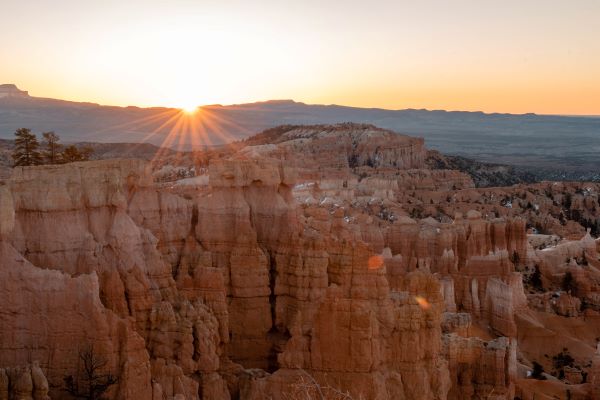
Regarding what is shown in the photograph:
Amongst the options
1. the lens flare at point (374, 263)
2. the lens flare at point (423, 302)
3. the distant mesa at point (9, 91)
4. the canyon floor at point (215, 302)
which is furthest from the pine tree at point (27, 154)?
the distant mesa at point (9, 91)

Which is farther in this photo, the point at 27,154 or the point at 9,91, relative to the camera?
the point at 9,91

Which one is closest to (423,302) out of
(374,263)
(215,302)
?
(374,263)

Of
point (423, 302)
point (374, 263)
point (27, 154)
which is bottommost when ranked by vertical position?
point (423, 302)

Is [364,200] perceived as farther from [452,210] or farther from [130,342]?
[130,342]

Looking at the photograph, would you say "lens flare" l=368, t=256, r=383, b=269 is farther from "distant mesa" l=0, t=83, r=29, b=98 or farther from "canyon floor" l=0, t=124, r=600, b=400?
"distant mesa" l=0, t=83, r=29, b=98

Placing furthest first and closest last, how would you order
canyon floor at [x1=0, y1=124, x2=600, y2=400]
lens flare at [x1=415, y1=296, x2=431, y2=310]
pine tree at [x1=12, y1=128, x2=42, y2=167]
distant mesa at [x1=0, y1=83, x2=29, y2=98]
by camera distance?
distant mesa at [x1=0, y1=83, x2=29, y2=98] → pine tree at [x1=12, y1=128, x2=42, y2=167] → lens flare at [x1=415, y1=296, x2=431, y2=310] → canyon floor at [x1=0, y1=124, x2=600, y2=400]

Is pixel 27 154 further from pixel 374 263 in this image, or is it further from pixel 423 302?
pixel 423 302

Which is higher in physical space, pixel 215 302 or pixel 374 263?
pixel 374 263

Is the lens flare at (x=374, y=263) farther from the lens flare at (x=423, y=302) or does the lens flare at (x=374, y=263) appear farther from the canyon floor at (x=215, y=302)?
the lens flare at (x=423, y=302)

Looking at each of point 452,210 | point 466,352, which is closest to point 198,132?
point 452,210

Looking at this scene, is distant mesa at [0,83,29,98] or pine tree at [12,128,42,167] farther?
distant mesa at [0,83,29,98]

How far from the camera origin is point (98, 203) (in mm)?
Result: 16312

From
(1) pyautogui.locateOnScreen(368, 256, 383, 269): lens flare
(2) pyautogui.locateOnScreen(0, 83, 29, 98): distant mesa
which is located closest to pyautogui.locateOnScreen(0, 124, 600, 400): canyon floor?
(1) pyautogui.locateOnScreen(368, 256, 383, 269): lens flare

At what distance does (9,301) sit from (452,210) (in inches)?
2661
